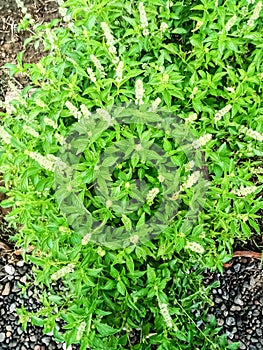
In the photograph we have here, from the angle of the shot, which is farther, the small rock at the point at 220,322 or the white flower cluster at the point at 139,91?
the small rock at the point at 220,322

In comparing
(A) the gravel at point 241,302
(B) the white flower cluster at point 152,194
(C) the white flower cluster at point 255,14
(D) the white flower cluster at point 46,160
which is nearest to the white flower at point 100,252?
(B) the white flower cluster at point 152,194

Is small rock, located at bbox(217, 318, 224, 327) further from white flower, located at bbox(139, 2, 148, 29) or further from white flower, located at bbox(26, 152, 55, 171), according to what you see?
white flower, located at bbox(139, 2, 148, 29)

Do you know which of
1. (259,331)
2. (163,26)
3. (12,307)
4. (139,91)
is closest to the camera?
(139,91)

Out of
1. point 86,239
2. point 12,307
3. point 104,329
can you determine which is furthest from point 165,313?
point 12,307

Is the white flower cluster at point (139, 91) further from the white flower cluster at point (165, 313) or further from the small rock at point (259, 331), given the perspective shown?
the small rock at point (259, 331)

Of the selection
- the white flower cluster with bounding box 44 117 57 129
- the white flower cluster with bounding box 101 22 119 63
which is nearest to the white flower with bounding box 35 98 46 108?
the white flower cluster with bounding box 44 117 57 129

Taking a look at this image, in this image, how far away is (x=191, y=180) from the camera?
77.4 inches

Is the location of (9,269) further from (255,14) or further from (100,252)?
(255,14)

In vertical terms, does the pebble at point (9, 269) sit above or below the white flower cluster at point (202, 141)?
below

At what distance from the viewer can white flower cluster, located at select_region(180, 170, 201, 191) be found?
1968 mm

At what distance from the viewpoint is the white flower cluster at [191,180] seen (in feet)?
6.46

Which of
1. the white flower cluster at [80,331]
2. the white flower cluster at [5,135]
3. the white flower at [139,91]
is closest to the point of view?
the white flower at [139,91]

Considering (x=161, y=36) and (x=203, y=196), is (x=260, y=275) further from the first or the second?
(x=161, y=36)

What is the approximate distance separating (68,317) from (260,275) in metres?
1.37
